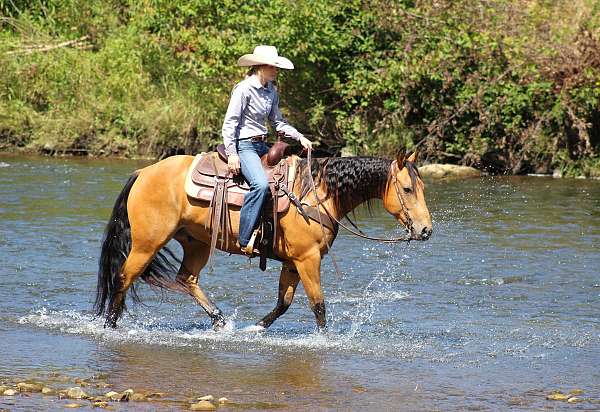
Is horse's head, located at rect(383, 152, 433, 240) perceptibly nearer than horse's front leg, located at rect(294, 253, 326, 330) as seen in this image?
Yes

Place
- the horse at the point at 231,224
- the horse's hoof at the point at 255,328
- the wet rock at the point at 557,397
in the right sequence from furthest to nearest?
the horse's hoof at the point at 255,328
the horse at the point at 231,224
the wet rock at the point at 557,397

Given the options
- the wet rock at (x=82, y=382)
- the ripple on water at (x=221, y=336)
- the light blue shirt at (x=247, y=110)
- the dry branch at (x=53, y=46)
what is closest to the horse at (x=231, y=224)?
the ripple on water at (x=221, y=336)

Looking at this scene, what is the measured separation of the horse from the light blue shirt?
0.49m

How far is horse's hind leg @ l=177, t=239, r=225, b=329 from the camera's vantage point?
9.20 metres

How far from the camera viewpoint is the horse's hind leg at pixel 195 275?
9.20 metres

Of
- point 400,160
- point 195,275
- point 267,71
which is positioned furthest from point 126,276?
point 400,160

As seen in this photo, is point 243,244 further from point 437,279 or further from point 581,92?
point 581,92

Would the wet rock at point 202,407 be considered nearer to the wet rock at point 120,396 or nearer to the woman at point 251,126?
the wet rock at point 120,396

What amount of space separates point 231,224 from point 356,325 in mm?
1432

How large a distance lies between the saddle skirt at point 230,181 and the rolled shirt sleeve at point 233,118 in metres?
0.25

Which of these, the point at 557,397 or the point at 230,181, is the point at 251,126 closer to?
the point at 230,181

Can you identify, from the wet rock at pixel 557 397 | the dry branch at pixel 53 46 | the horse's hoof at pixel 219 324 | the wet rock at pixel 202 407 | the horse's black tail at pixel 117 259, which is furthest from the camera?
the dry branch at pixel 53 46

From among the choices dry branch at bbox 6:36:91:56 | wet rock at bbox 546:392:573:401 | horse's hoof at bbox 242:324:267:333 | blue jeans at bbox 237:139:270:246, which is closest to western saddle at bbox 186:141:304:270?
blue jeans at bbox 237:139:270:246

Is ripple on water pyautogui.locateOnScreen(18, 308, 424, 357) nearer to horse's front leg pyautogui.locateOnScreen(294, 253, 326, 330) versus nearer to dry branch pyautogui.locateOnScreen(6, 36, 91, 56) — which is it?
horse's front leg pyautogui.locateOnScreen(294, 253, 326, 330)
